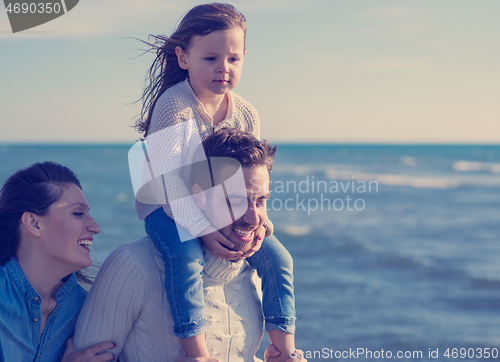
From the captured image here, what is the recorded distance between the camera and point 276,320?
2.71 metres

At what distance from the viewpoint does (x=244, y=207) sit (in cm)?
246

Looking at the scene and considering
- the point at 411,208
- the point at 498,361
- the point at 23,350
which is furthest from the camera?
the point at 411,208

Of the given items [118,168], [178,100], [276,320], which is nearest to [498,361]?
[276,320]

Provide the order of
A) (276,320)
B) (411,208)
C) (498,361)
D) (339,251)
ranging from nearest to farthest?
(276,320)
(498,361)
(339,251)
(411,208)

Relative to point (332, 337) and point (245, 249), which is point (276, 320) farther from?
point (332, 337)

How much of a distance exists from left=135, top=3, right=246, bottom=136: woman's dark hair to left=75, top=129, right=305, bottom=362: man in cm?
62

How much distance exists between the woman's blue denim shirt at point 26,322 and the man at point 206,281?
111 mm

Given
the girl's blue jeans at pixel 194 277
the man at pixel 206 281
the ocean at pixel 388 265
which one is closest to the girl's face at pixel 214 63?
the man at pixel 206 281

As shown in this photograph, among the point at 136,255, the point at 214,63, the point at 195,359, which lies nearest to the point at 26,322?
the point at 136,255

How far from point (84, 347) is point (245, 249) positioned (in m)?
0.78

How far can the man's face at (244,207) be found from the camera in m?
2.46

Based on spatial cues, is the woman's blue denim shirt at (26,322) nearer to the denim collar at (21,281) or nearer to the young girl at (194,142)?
the denim collar at (21,281)

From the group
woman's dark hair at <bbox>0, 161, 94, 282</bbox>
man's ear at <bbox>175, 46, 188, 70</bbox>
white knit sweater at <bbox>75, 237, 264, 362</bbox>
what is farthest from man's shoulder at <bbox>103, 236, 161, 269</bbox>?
man's ear at <bbox>175, 46, 188, 70</bbox>

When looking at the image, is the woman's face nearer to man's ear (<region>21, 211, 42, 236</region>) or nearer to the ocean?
man's ear (<region>21, 211, 42, 236</region>)
